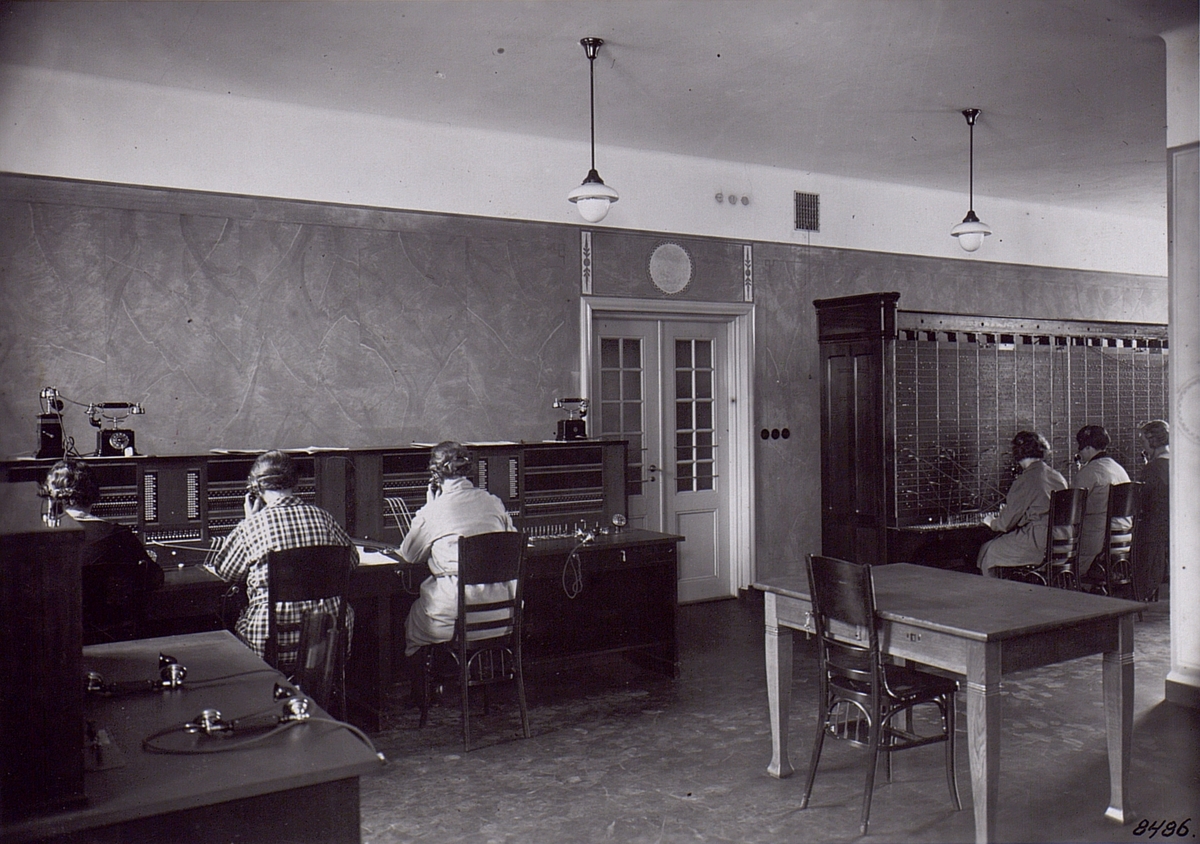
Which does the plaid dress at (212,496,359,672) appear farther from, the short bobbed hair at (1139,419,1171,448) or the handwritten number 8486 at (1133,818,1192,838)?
the short bobbed hair at (1139,419,1171,448)

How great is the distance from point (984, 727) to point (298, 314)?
4.76 meters

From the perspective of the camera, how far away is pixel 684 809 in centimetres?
384

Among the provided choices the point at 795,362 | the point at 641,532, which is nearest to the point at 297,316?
the point at 641,532

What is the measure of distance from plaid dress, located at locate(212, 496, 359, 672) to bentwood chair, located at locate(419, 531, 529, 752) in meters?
0.59

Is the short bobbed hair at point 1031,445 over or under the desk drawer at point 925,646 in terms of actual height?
over

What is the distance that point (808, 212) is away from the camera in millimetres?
8492

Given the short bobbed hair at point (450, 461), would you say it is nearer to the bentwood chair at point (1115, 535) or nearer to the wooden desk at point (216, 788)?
the wooden desk at point (216, 788)

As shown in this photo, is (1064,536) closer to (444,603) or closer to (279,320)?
(444,603)

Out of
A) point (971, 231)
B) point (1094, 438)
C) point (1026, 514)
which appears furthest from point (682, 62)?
point (1094, 438)

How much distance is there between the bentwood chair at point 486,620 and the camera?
14.8 feet

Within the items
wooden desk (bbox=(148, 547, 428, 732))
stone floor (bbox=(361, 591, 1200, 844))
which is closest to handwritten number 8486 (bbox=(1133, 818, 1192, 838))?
stone floor (bbox=(361, 591, 1200, 844))

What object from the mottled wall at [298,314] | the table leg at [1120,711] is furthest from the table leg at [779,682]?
the mottled wall at [298,314]

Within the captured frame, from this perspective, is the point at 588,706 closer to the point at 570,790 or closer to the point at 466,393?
the point at 570,790

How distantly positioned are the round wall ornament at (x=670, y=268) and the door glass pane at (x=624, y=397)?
0.49 m
